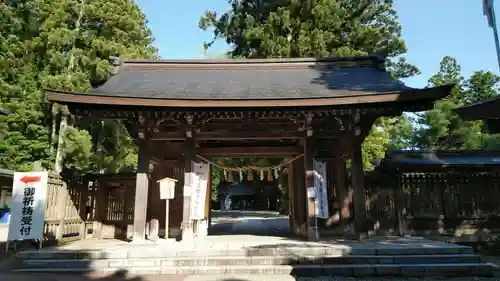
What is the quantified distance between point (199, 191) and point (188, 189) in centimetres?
50

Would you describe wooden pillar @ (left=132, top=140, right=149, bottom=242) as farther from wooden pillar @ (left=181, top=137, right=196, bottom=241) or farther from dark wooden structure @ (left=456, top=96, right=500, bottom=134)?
dark wooden structure @ (left=456, top=96, right=500, bottom=134)

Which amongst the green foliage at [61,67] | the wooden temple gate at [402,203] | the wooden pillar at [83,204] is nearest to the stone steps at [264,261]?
the wooden temple gate at [402,203]

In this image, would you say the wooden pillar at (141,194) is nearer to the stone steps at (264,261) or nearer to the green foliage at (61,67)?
the stone steps at (264,261)

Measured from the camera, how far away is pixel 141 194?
886 centimetres

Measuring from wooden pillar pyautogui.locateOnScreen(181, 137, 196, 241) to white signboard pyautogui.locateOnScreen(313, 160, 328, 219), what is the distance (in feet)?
10.7

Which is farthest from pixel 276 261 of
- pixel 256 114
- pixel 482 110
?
pixel 482 110

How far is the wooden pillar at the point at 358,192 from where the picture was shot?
857 cm

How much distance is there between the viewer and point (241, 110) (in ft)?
26.8

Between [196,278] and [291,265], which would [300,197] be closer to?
[291,265]

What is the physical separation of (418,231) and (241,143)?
19.2ft

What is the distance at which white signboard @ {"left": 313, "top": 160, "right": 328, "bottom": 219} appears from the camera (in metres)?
8.89

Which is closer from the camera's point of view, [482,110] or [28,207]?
[482,110]

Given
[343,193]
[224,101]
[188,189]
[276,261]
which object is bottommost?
[276,261]

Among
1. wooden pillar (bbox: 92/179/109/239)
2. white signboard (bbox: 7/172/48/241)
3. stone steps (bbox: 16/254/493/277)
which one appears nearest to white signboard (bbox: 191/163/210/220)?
stone steps (bbox: 16/254/493/277)
